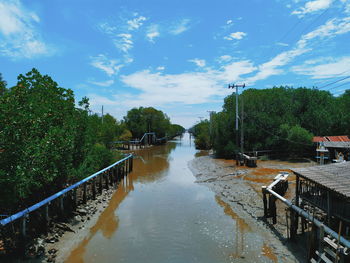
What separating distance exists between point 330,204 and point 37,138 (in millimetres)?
11703

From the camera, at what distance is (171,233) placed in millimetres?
11938

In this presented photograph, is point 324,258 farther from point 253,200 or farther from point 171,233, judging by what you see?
point 253,200

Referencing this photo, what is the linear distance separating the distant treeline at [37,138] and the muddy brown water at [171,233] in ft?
11.0

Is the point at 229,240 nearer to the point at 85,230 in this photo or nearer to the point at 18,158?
the point at 85,230

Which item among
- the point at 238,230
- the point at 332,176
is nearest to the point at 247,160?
the point at 238,230

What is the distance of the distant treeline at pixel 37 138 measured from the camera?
7917mm

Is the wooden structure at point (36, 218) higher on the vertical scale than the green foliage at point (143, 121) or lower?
lower

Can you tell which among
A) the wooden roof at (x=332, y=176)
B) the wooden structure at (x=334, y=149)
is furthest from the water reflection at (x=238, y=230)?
the wooden structure at (x=334, y=149)

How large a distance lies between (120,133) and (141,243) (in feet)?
157

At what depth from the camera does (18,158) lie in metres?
8.12

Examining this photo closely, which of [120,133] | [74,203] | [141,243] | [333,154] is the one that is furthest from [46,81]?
[120,133]

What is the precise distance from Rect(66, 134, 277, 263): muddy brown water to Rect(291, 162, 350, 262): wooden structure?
6.40 feet

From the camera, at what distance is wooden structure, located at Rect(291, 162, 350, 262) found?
7.90 m

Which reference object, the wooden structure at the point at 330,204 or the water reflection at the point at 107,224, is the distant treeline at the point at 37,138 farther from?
the wooden structure at the point at 330,204
